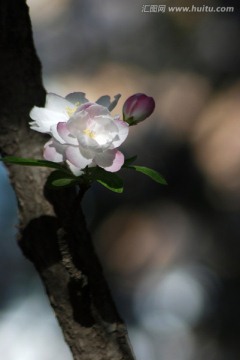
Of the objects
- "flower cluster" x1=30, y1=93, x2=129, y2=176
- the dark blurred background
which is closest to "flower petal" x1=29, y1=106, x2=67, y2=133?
"flower cluster" x1=30, y1=93, x2=129, y2=176

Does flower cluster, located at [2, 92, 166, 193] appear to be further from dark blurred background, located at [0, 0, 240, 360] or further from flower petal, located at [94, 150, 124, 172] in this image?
dark blurred background, located at [0, 0, 240, 360]

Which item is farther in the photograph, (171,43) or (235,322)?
(171,43)

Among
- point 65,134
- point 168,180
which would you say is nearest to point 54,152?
point 65,134

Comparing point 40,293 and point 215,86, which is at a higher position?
point 215,86

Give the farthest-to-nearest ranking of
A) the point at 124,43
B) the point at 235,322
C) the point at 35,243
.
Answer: the point at 124,43 < the point at 235,322 < the point at 35,243

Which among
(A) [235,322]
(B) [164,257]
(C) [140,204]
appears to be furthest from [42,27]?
(A) [235,322]

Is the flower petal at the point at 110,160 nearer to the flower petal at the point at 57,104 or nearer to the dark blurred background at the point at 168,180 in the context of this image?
→ the flower petal at the point at 57,104

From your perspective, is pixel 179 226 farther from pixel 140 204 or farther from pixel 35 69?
pixel 35 69
